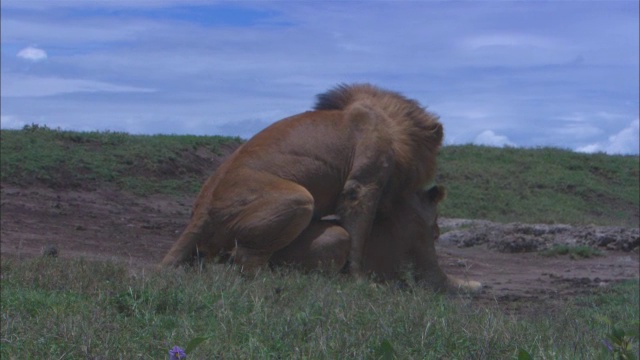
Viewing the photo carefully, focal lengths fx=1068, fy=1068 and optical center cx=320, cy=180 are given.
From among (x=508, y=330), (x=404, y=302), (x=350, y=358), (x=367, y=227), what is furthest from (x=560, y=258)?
(x=350, y=358)

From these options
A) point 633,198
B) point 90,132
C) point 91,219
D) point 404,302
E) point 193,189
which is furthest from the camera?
point 633,198

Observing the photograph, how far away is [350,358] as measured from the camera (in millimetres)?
4629

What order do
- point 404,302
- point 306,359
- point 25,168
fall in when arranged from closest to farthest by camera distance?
point 306,359
point 404,302
point 25,168

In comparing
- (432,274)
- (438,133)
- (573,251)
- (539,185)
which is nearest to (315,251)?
(432,274)

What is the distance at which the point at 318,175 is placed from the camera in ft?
26.5

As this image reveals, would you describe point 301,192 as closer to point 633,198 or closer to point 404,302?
point 404,302

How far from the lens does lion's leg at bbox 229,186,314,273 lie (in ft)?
25.3

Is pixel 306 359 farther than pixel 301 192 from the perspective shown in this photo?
No

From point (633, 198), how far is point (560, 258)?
7.02 metres

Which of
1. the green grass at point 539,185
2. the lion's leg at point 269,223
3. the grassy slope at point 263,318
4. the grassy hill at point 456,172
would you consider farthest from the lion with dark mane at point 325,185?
the green grass at point 539,185

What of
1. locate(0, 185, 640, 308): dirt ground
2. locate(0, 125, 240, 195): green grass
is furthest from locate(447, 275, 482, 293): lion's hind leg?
locate(0, 125, 240, 195): green grass

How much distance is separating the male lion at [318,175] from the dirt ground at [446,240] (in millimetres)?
1017

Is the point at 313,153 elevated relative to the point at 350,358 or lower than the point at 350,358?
elevated

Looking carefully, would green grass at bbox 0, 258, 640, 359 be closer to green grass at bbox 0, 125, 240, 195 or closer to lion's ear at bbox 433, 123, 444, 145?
lion's ear at bbox 433, 123, 444, 145
